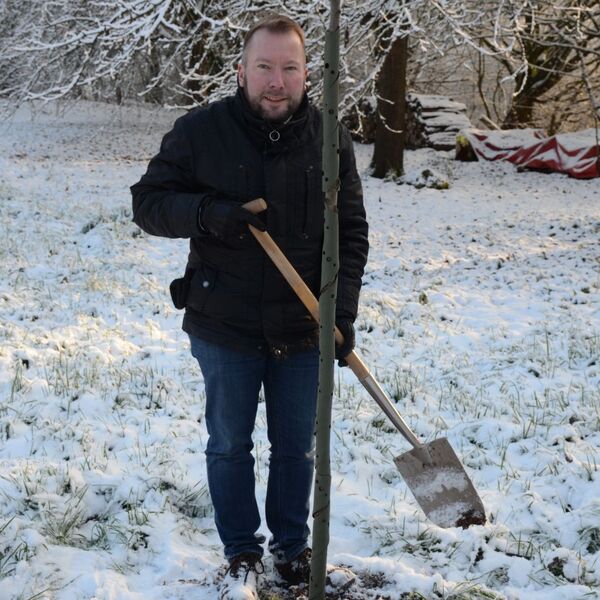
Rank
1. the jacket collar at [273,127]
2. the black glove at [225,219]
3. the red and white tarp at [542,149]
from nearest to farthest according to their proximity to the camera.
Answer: the black glove at [225,219] → the jacket collar at [273,127] → the red and white tarp at [542,149]

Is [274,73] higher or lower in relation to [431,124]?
lower

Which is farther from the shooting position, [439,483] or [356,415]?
[356,415]

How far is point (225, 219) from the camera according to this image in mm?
2301

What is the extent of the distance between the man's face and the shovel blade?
1470 millimetres

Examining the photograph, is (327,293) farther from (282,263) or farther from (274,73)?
(274,73)

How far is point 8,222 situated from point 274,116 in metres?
7.70

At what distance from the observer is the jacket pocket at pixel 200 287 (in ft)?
8.25

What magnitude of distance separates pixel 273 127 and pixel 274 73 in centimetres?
17

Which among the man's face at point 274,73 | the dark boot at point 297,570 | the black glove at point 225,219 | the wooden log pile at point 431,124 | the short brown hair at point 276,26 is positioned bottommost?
the dark boot at point 297,570

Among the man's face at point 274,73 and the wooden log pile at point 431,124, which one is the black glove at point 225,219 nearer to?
the man's face at point 274,73

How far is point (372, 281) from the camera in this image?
25.7ft

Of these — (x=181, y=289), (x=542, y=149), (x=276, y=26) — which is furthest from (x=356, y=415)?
(x=542, y=149)

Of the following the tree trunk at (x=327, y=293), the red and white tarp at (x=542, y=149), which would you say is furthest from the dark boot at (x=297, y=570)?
the red and white tarp at (x=542, y=149)

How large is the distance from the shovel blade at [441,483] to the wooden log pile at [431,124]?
50.2 ft
